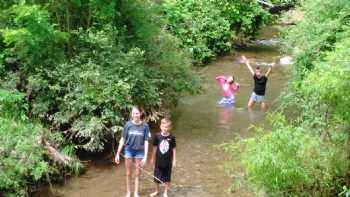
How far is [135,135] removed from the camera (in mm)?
10211

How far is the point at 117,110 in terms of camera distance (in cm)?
1246

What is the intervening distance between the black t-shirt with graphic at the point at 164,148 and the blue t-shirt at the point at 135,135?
0.21 m

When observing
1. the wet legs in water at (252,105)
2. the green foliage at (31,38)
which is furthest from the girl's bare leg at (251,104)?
the green foliage at (31,38)

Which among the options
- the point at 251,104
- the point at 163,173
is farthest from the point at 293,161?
the point at 251,104

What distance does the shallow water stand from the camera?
10986 millimetres

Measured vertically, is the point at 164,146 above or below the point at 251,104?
above

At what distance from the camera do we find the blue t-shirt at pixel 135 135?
10.2m

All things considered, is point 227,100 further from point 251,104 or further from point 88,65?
point 88,65

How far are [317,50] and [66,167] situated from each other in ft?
20.9

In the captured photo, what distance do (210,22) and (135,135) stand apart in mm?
12298

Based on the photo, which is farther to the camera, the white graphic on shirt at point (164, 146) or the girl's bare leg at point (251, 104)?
the girl's bare leg at point (251, 104)

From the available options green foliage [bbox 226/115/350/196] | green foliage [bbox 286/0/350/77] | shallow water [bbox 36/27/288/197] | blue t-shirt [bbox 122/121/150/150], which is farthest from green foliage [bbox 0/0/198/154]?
green foliage [bbox 226/115/350/196]

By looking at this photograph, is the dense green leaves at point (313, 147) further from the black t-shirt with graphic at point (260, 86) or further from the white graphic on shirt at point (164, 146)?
the black t-shirt with graphic at point (260, 86)

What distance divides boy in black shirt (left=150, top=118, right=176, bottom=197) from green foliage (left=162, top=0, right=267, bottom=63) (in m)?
8.42
